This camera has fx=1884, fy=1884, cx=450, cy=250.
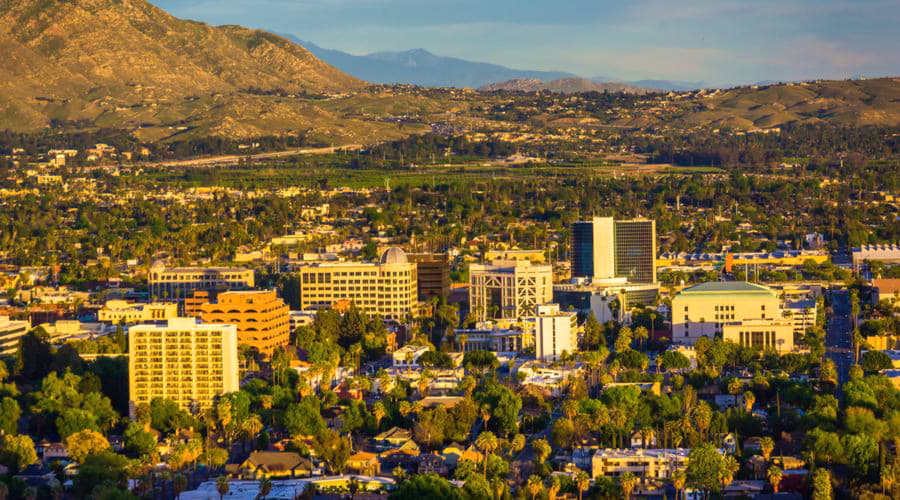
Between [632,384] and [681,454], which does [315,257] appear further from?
[681,454]

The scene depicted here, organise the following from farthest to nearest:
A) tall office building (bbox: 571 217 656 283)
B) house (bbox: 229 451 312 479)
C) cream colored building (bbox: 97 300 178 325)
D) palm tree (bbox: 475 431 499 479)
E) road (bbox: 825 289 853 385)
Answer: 1. tall office building (bbox: 571 217 656 283)
2. cream colored building (bbox: 97 300 178 325)
3. road (bbox: 825 289 853 385)
4. palm tree (bbox: 475 431 499 479)
5. house (bbox: 229 451 312 479)

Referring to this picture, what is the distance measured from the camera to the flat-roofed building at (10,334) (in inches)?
3187

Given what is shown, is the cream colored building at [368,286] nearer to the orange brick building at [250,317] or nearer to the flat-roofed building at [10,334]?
the orange brick building at [250,317]

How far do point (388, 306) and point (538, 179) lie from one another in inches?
2863

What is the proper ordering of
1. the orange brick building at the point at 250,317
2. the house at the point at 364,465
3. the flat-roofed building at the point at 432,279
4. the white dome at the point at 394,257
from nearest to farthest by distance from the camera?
the house at the point at 364,465 < the orange brick building at the point at 250,317 < the white dome at the point at 394,257 < the flat-roofed building at the point at 432,279

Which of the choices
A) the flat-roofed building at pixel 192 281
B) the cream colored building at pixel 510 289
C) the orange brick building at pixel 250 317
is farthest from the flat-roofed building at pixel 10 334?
the cream colored building at pixel 510 289

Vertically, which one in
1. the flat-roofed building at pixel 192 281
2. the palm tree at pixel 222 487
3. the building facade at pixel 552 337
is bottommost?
the palm tree at pixel 222 487

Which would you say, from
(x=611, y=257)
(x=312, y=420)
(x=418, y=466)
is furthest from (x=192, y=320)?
(x=611, y=257)

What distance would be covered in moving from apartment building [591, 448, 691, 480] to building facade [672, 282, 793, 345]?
28.3 m

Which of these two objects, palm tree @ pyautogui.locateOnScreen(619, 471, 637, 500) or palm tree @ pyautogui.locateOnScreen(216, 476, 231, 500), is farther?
palm tree @ pyautogui.locateOnScreen(619, 471, 637, 500)

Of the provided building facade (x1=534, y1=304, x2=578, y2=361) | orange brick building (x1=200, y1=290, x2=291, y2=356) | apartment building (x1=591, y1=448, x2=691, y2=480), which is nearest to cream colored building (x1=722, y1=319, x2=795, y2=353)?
building facade (x1=534, y1=304, x2=578, y2=361)

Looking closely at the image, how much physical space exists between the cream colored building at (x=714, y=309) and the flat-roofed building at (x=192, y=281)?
25.6 metres

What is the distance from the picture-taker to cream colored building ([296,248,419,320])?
9494 centimetres

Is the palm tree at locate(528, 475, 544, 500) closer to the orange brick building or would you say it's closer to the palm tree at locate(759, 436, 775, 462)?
the palm tree at locate(759, 436, 775, 462)
